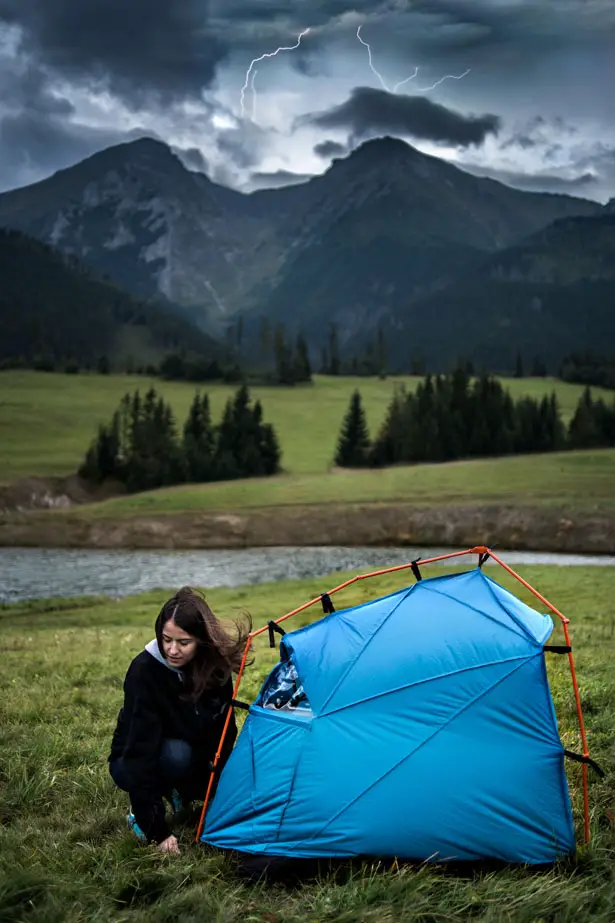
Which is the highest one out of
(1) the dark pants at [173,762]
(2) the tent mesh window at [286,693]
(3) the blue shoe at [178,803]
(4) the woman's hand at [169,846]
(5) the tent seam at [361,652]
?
(5) the tent seam at [361,652]

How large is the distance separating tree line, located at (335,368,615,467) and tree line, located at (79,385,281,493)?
7.75 meters

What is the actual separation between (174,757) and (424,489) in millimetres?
47423

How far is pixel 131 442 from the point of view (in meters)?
63.7

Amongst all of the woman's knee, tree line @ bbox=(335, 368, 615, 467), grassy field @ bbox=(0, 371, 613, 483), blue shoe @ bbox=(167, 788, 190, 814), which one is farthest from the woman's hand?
tree line @ bbox=(335, 368, 615, 467)

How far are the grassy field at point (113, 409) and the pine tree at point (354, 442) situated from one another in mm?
1320

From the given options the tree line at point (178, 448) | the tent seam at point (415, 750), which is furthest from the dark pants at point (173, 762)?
the tree line at point (178, 448)

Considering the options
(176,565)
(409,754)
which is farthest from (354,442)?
(409,754)

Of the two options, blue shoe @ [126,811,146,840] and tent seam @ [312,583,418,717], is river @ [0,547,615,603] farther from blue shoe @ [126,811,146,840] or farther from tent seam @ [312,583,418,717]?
tent seam @ [312,583,418,717]

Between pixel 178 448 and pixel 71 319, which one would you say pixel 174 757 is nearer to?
pixel 178 448

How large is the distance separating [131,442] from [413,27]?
5220 centimetres

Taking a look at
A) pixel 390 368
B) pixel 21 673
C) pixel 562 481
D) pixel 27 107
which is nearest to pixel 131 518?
pixel 562 481

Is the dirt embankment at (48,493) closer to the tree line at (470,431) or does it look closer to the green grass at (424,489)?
the green grass at (424,489)

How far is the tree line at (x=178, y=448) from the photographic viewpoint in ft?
201

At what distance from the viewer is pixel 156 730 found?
596cm
